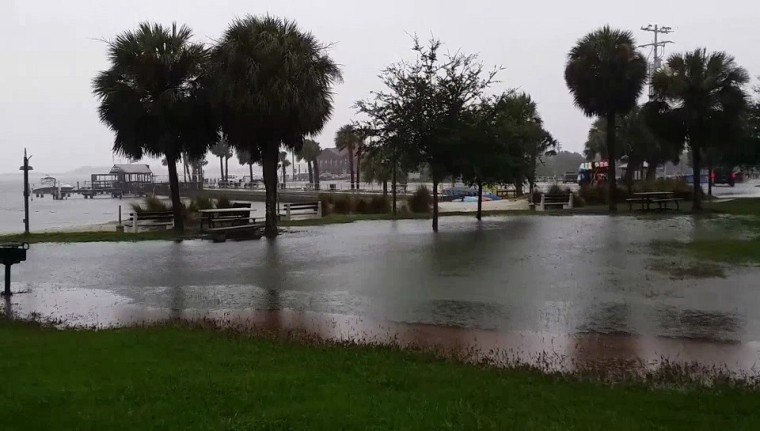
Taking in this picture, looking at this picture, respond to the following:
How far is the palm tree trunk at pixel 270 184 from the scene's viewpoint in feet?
71.2

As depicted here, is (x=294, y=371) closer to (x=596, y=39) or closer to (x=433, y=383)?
(x=433, y=383)

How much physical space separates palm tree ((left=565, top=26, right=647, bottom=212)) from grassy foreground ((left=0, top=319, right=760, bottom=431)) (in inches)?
983

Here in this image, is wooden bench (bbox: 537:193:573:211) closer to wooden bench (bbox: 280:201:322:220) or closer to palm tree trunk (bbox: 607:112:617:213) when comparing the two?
palm tree trunk (bbox: 607:112:617:213)

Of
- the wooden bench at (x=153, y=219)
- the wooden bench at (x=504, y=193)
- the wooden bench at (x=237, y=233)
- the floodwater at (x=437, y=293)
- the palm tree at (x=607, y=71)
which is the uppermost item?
the palm tree at (x=607, y=71)

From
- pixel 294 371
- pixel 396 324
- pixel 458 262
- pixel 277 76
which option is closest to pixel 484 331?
pixel 396 324

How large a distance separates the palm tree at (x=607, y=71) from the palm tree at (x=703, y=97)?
133cm

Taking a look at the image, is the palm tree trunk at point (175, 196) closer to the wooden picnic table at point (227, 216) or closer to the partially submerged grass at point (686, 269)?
the wooden picnic table at point (227, 216)

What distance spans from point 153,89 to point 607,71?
58.6 ft

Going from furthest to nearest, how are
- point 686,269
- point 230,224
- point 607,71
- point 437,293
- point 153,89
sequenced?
point 607,71
point 230,224
point 153,89
point 686,269
point 437,293

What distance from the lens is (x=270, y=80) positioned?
20219mm

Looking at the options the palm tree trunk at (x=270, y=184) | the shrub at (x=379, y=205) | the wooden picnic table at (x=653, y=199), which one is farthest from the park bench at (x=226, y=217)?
the wooden picnic table at (x=653, y=199)

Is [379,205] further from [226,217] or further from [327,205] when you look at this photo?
[226,217]

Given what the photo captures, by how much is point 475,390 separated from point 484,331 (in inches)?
117

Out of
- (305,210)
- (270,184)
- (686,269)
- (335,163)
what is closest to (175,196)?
(270,184)
